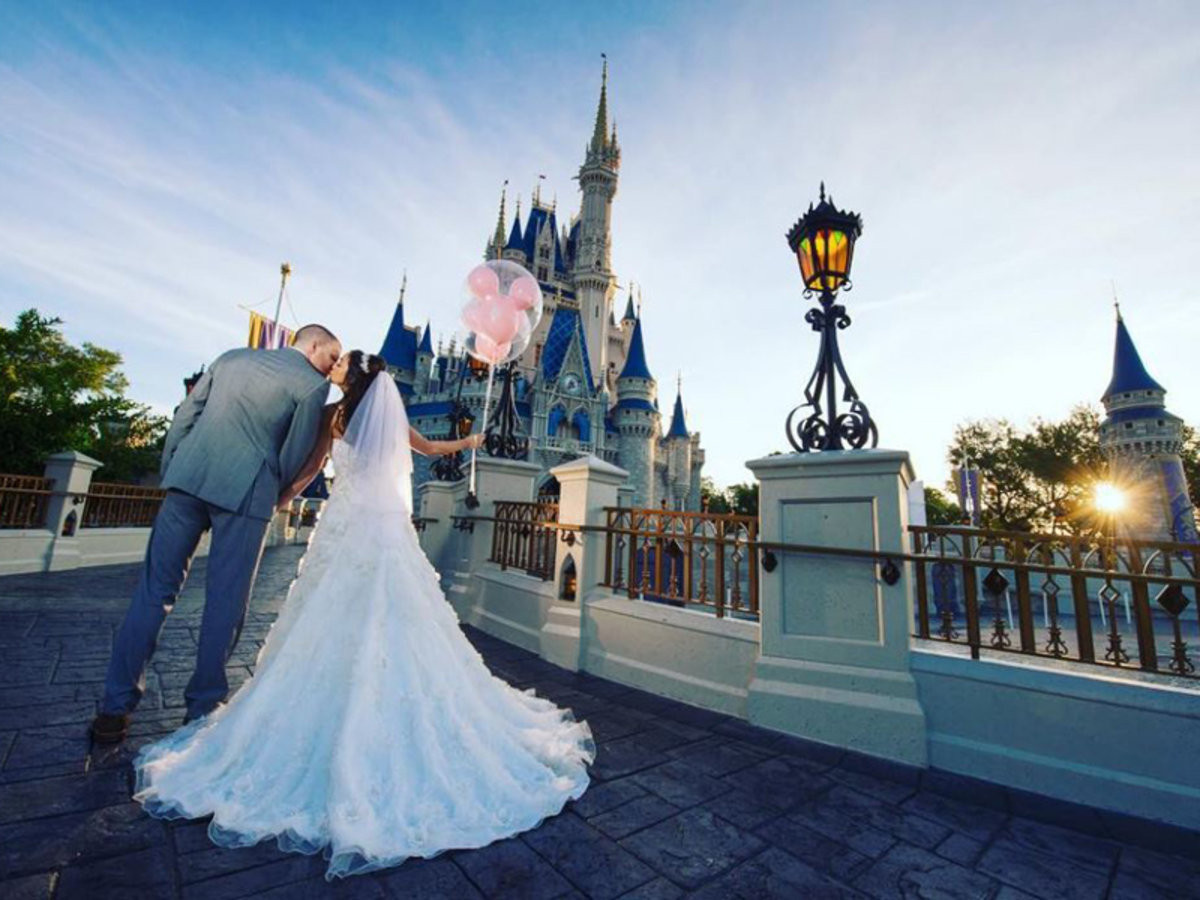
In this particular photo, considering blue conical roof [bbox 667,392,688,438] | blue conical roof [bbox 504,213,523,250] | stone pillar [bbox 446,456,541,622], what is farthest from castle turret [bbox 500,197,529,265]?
stone pillar [bbox 446,456,541,622]

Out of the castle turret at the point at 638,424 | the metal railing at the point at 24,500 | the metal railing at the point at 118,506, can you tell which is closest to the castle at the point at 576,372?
the castle turret at the point at 638,424

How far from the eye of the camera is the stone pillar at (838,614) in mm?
3223

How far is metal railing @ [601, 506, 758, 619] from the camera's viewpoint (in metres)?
4.11

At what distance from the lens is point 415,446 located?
11.3 ft

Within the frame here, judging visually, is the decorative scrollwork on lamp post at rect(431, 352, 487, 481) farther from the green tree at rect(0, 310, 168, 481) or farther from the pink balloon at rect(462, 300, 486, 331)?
the green tree at rect(0, 310, 168, 481)

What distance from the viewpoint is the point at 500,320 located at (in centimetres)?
502

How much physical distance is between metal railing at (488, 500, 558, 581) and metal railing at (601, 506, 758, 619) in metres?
0.74

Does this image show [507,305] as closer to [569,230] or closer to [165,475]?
[165,475]

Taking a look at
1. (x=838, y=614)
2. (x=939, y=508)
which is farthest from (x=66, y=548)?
(x=939, y=508)

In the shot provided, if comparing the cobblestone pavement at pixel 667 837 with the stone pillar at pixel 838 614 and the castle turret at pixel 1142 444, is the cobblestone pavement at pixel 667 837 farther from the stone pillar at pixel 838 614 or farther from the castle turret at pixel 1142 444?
the castle turret at pixel 1142 444

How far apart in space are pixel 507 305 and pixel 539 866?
439 cm

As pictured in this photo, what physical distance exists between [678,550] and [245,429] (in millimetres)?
3384

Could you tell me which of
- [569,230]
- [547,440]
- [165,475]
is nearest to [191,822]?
[165,475]

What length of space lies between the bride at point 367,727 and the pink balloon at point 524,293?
231cm
